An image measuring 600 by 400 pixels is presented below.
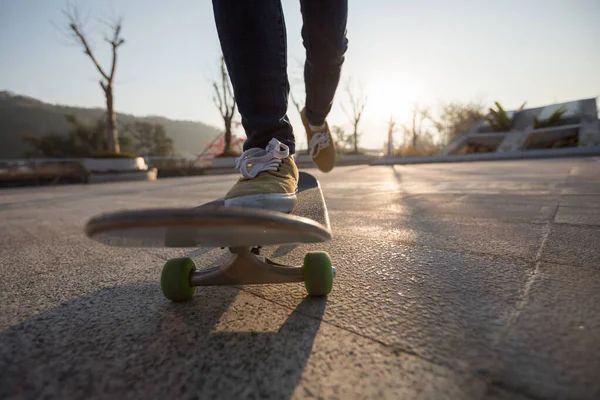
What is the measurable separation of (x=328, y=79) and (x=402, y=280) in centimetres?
114

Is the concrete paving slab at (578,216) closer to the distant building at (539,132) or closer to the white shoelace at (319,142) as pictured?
the white shoelace at (319,142)

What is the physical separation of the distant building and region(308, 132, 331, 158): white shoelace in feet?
41.9

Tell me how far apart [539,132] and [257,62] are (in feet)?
47.8

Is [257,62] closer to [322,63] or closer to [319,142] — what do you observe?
[322,63]

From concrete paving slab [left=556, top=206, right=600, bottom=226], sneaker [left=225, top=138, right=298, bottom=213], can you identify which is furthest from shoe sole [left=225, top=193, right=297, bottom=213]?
concrete paving slab [left=556, top=206, right=600, bottom=226]

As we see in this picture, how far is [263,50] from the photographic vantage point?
0.90 m

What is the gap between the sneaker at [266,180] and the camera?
751 mm

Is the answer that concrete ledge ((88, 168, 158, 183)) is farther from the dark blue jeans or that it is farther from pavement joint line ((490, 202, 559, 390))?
pavement joint line ((490, 202, 559, 390))

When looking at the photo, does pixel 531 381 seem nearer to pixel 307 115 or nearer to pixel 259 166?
pixel 259 166

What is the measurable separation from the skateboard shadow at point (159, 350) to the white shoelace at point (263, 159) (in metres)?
0.39

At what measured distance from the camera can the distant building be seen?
11.2 meters

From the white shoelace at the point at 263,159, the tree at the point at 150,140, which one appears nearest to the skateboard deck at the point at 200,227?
the white shoelace at the point at 263,159

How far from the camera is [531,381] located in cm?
34

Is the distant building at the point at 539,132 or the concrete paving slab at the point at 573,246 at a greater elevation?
the distant building at the point at 539,132
